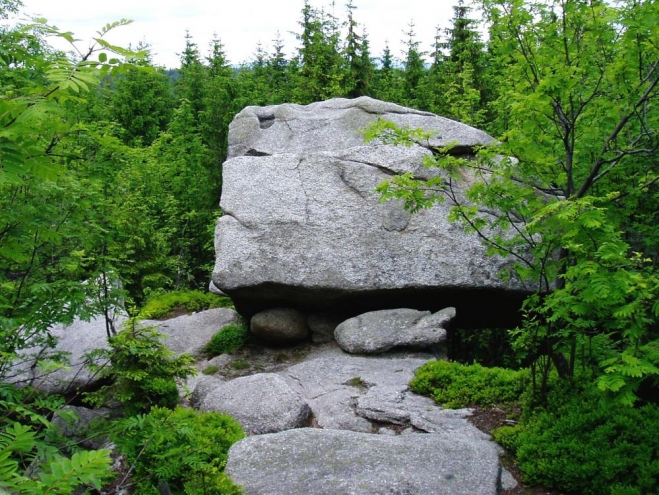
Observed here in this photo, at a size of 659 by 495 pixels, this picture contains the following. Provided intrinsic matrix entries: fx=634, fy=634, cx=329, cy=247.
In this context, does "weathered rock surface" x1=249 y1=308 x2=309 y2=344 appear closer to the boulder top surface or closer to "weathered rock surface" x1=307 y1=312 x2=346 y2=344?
"weathered rock surface" x1=307 y1=312 x2=346 y2=344

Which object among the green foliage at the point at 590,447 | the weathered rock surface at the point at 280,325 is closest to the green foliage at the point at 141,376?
the weathered rock surface at the point at 280,325

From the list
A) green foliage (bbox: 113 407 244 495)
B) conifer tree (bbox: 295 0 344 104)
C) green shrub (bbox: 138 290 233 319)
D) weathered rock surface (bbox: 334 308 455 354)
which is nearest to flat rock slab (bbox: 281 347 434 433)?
weathered rock surface (bbox: 334 308 455 354)

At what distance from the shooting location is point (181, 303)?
1132cm

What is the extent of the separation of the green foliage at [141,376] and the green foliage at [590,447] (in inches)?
136

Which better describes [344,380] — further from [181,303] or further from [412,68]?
[412,68]

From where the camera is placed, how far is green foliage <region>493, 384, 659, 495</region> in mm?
5055

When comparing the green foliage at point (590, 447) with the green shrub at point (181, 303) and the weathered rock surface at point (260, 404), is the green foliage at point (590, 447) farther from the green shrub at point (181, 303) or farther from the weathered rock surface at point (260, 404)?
the green shrub at point (181, 303)

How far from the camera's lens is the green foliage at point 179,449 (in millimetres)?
3227

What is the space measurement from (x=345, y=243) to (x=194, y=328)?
2.84m

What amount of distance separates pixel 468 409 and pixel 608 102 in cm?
335

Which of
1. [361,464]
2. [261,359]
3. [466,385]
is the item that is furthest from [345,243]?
[361,464]

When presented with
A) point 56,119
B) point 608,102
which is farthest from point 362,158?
point 56,119

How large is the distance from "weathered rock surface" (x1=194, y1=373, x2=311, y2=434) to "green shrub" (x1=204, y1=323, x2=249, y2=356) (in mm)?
2099

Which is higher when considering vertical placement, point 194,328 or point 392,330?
point 392,330
